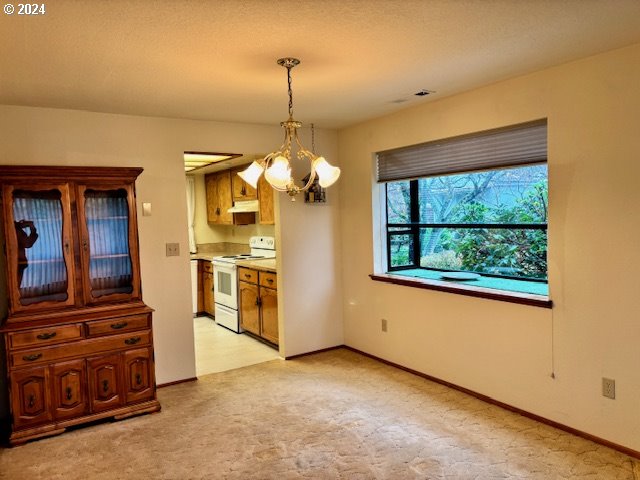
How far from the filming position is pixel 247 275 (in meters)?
5.61

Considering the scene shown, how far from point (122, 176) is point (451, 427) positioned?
9.84ft

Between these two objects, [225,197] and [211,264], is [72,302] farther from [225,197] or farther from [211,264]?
[225,197]

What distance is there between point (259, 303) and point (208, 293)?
1.69 metres

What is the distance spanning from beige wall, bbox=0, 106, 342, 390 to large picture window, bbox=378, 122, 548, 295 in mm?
803

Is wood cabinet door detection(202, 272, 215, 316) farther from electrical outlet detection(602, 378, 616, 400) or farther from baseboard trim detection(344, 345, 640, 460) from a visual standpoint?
electrical outlet detection(602, 378, 616, 400)

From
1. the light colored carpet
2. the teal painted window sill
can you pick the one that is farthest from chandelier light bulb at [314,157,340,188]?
the light colored carpet

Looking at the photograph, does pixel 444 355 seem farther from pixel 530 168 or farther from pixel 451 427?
pixel 530 168

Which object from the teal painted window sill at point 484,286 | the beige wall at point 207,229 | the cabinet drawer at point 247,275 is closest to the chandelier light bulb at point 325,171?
the teal painted window sill at point 484,286

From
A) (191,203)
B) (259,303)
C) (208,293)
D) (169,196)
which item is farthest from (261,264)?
Result: (191,203)

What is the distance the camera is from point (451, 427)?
3238 millimetres

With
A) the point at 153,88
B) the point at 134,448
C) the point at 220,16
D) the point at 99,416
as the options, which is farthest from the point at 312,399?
the point at 220,16

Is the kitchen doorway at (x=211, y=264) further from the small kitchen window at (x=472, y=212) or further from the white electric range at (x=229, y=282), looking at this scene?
the small kitchen window at (x=472, y=212)

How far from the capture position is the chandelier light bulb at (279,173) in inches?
108

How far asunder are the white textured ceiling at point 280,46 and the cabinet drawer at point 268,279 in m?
2.03
